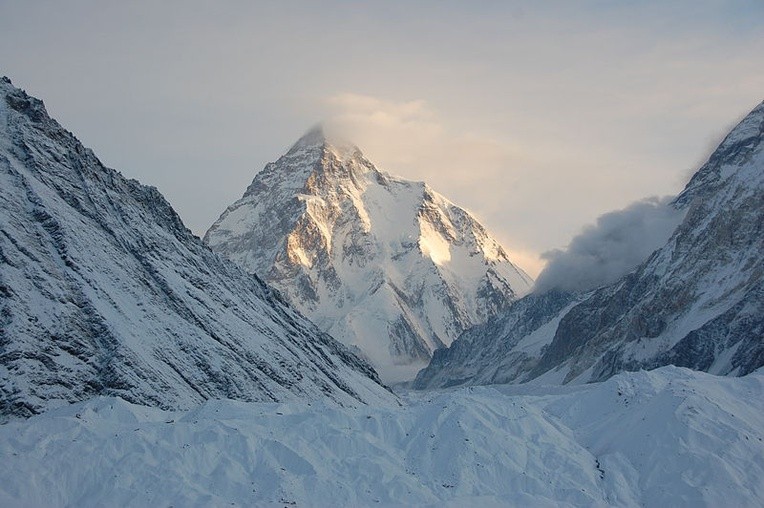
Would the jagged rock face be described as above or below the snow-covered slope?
above

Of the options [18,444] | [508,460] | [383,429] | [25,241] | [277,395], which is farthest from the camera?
[277,395]

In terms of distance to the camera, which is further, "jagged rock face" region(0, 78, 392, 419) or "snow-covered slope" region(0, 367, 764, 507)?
"jagged rock face" region(0, 78, 392, 419)

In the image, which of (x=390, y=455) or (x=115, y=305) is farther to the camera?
(x=115, y=305)

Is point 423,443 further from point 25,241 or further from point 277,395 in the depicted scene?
point 25,241

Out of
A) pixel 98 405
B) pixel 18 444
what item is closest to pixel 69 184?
pixel 98 405

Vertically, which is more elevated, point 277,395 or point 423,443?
point 277,395
